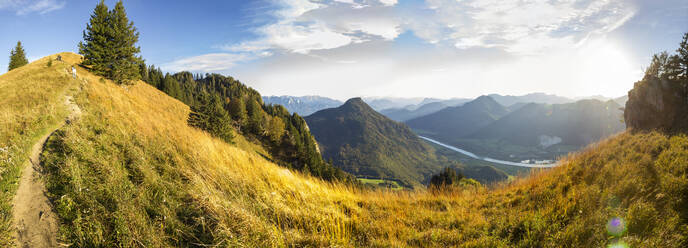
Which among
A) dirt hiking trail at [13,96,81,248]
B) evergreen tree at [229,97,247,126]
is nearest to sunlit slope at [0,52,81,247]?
dirt hiking trail at [13,96,81,248]

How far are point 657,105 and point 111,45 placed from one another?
183 feet

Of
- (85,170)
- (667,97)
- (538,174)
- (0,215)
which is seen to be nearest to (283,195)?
(85,170)

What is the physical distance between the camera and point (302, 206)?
4.36 m

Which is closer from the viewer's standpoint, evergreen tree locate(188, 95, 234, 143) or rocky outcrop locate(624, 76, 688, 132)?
rocky outcrop locate(624, 76, 688, 132)

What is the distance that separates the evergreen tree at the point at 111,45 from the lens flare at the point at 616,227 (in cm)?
4267

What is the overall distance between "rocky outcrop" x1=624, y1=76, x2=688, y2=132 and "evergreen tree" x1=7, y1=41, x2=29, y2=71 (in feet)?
322

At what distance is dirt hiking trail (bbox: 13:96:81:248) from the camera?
11.8 feet

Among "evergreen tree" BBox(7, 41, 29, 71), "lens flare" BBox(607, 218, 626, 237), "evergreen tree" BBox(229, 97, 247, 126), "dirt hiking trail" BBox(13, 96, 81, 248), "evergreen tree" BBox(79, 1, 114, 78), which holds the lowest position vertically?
"lens flare" BBox(607, 218, 626, 237)

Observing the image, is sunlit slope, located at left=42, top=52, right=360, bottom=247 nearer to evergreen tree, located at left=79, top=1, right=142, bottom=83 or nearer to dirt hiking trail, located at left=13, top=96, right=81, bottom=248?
dirt hiking trail, located at left=13, top=96, right=81, bottom=248

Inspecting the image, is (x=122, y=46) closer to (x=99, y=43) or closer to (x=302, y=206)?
(x=99, y=43)

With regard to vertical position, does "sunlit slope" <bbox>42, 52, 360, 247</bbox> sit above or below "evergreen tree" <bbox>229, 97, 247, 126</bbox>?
below

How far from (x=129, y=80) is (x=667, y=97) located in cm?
5573

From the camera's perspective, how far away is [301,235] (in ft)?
11.6

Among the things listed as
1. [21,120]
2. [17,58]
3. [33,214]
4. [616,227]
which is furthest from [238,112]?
[616,227]
